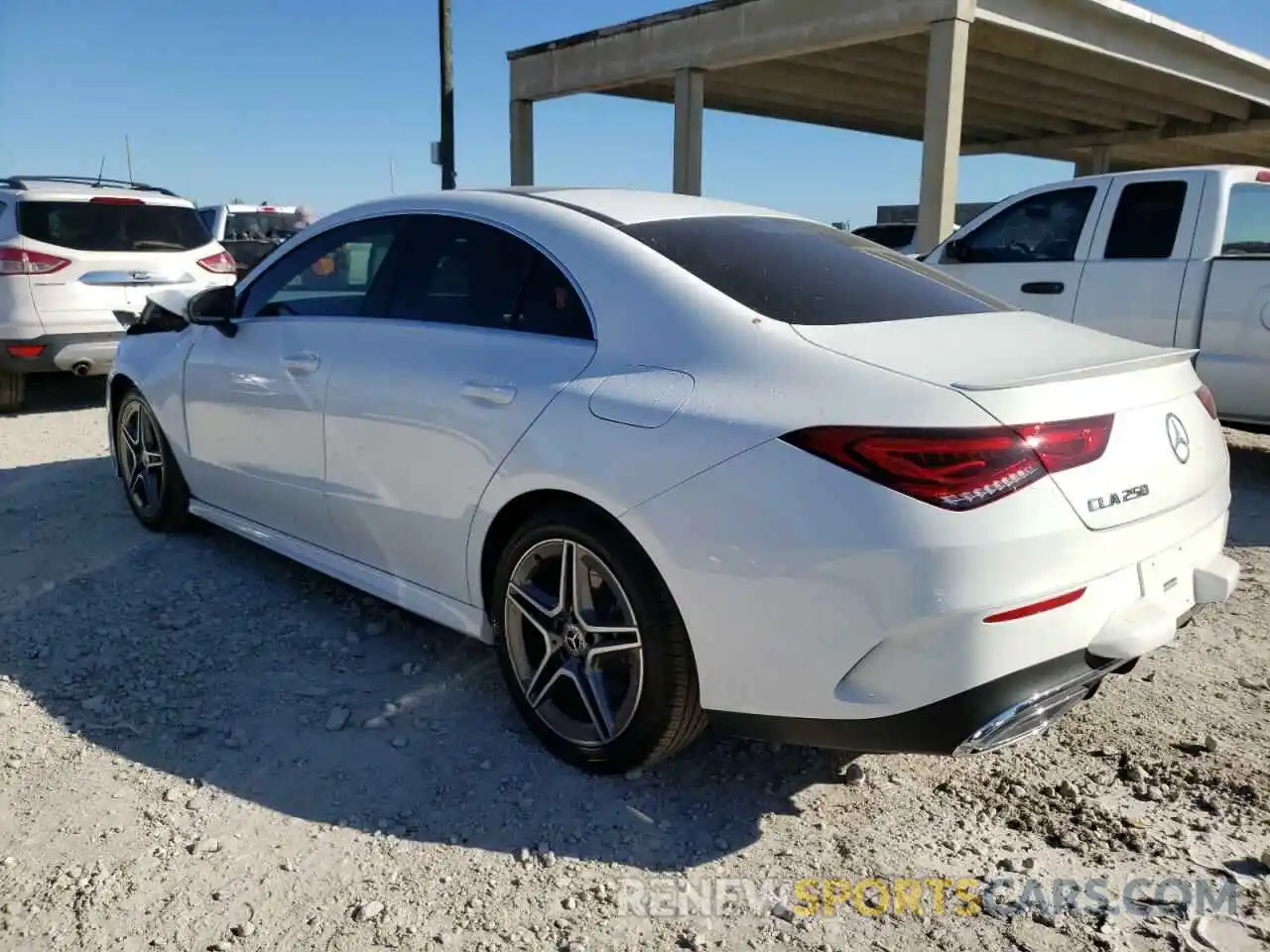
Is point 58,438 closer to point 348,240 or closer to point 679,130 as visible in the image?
point 348,240

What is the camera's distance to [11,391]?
7957 mm

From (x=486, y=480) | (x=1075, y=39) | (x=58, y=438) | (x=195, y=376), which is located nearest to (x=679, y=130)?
(x=1075, y=39)

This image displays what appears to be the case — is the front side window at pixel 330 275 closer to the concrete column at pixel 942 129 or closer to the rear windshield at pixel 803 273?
the rear windshield at pixel 803 273

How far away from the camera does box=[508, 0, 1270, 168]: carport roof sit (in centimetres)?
1286

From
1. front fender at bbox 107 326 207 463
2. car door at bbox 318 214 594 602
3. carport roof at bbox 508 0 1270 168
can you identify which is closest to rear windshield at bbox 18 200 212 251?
front fender at bbox 107 326 207 463

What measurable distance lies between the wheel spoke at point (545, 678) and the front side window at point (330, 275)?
143 centimetres

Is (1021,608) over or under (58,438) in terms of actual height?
over

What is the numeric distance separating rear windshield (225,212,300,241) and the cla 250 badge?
1461cm

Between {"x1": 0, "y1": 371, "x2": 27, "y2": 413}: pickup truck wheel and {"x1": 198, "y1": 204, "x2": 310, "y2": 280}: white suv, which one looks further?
{"x1": 198, "y1": 204, "x2": 310, "y2": 280}: white suv

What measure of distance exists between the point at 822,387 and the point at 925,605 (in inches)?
21.1

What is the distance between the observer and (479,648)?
3.67 metres

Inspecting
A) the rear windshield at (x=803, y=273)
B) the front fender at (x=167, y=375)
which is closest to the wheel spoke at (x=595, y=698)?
the rear windshield at (x=803, y=273)

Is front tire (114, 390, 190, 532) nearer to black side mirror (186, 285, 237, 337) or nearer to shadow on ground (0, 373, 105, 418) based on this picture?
black side mirror (186, 285, 237, 337)

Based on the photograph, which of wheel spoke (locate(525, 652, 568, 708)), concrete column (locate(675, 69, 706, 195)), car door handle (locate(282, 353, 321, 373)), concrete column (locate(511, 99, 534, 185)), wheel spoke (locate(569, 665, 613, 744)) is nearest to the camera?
wheel spoke (locate(569, 665, 613, 744))
